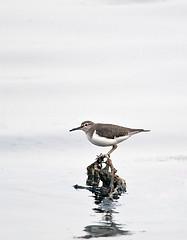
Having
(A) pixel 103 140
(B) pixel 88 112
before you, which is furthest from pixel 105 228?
(B) pixel 88 112

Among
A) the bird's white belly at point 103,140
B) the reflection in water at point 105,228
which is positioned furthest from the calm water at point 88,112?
the bird's white belly at point 103,140

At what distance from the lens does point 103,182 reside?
1384 centimetres

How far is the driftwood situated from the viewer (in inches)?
530

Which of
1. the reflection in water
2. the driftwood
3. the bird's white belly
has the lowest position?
the reflection in water

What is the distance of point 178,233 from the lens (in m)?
11.3

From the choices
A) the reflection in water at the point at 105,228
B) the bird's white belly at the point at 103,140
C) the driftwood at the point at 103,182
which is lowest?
the reflection in water at the point at 105,228

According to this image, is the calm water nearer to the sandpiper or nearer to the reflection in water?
the reflection in water

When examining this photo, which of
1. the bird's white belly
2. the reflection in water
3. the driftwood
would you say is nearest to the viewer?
the reflection in water

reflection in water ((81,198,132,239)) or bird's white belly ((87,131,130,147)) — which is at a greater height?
bird's white belly ((87,131,130,147))

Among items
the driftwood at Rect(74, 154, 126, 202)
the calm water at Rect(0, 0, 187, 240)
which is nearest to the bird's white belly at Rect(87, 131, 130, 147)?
the driftwood at Rect(74, 154, 126, 202)

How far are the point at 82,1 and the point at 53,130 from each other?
1154cm

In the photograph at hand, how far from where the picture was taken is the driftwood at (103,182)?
44.2ft

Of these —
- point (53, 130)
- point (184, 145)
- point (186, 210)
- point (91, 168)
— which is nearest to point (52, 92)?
point (53, 130)

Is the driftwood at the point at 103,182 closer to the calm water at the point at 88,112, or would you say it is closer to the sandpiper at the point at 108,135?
the calm water at the point at 88,112
